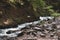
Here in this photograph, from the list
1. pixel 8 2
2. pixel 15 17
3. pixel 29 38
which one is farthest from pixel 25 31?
pixel 8 2

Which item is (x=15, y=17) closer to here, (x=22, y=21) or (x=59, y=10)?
(x=22, y=21)

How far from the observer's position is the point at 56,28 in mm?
7883

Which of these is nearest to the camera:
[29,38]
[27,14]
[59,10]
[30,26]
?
[29,38]

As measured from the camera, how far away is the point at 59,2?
11711mm

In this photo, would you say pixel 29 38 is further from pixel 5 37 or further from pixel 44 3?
pixel 44 3

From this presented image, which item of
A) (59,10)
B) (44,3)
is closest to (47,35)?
(44,3)

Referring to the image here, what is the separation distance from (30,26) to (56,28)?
3.47ft

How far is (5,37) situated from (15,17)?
1.55m

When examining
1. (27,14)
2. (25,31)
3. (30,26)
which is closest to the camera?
(25,31)

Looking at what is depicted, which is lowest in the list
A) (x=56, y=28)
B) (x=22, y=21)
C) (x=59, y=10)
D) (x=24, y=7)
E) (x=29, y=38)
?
(x=29, y=38)

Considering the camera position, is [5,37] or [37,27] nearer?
[5,37]

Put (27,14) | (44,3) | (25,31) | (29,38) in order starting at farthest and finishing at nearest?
(44,3)
(27,14)
(25,31)
(29,38)

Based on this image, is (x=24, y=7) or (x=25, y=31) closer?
(x=25, y=31)

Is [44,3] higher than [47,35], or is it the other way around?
[44,3]
